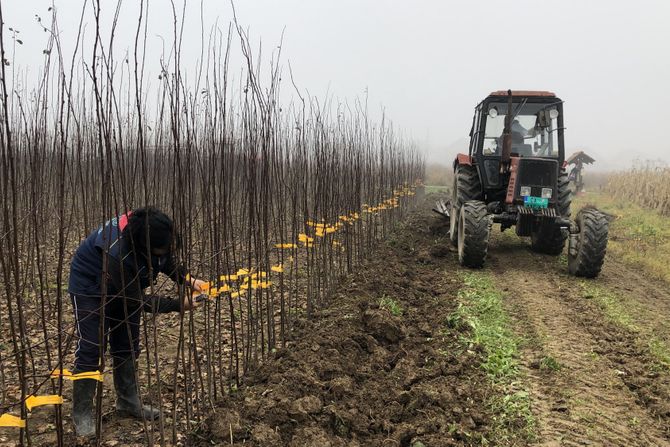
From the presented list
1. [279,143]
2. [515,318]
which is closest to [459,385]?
[515,318]

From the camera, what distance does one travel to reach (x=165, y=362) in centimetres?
338

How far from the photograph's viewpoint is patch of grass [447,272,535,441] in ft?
8.61

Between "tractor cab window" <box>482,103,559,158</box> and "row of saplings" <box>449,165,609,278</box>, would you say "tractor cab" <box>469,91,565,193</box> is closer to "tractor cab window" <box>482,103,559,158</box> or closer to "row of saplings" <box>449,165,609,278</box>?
"tractor cab window" <box>482,103,559,158</box>

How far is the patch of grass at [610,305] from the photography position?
416 centimetres

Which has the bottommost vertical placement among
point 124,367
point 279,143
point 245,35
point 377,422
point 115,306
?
point 377,422

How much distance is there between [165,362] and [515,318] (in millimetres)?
3060

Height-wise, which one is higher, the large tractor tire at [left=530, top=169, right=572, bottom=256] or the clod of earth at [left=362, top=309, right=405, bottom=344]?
the large tractor tire at [left=530, top=169, right=572, bottom=256]

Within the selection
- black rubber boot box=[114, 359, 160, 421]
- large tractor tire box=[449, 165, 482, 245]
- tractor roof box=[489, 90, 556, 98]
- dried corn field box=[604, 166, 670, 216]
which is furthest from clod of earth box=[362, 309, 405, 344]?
dried corn field box=[604, 166, 670, 216]

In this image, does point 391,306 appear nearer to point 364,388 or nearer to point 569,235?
point 364,388

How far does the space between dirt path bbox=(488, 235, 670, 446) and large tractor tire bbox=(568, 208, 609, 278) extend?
20 centimetres

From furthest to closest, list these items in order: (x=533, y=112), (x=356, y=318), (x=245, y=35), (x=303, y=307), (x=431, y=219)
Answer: (x=431, y=219) → (x=533, y=112) → (x=303, y=307) → (x=356, y=318) → (x=245, y=35)

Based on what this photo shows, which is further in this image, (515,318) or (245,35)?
(515,318)

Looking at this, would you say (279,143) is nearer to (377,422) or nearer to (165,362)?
(165,362)

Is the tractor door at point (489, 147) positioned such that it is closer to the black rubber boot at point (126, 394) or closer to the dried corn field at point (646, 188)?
the black rubber boot at point (126, 394)
